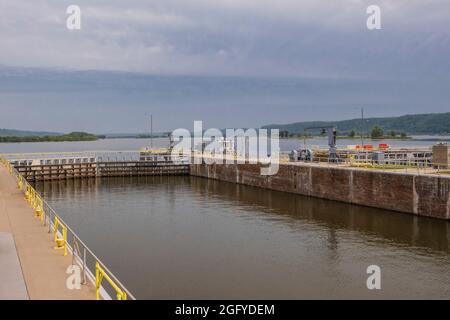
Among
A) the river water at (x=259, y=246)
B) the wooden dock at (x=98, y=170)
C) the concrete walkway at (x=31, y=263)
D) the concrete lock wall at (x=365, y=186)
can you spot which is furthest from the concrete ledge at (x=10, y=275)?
the wooden dock at (x=98, y=170)

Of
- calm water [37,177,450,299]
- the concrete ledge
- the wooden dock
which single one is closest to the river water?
calm water [37,177,450,299]

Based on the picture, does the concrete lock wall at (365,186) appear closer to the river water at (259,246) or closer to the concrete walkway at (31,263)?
the river water at (259,246)

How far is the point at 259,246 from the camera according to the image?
20.5 metres

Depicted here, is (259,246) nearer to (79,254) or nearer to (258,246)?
(258,246)

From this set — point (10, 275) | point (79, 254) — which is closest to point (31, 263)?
point (10, 275)

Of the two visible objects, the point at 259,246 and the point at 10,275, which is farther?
the point at 259,246

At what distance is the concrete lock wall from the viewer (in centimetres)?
2553

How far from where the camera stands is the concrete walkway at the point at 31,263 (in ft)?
34.1

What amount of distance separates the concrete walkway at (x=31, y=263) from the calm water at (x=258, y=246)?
9.21 ft

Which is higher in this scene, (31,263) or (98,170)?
(98,170)

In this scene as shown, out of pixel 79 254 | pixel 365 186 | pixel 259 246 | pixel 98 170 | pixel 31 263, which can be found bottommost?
pixel 259 246

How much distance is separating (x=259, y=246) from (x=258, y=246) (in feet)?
0.14

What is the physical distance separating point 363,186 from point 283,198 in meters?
6.86
